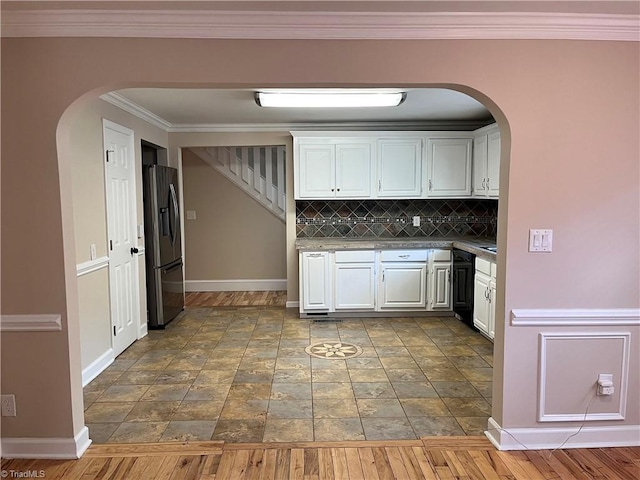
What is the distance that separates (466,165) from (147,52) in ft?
13.1

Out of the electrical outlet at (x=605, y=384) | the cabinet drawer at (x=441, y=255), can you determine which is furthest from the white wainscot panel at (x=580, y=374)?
the cabinet drawer at (x=441, y=255)

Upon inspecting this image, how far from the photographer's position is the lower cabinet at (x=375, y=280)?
5039 millimetres

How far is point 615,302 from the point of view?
95.0 inches

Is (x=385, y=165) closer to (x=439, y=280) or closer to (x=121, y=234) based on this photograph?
(x=439, y=280)

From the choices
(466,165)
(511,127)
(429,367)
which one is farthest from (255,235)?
(511,127)

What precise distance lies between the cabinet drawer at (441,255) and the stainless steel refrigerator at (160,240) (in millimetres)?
3063

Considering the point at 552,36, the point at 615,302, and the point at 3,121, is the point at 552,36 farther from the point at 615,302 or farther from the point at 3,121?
the point at 3,121

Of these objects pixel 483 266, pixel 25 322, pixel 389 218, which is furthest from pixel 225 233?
pixel 25 322

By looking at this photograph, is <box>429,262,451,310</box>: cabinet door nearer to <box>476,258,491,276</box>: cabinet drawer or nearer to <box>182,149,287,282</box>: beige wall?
<box>476,258,491,276</box>: cabinet drawer

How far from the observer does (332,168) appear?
519 cm

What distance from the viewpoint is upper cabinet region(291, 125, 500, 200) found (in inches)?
203

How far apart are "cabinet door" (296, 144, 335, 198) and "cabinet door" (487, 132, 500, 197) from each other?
5.73ft

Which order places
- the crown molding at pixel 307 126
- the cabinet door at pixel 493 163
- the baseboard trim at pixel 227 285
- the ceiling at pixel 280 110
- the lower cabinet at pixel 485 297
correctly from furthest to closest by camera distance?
the baseboard trim at pixel 227 285, the crown molding at pixel 307 126, the cabinet door at pixel 493 163, the lower cabinet at pixel 485 297, the ceiling at pixel 280 110

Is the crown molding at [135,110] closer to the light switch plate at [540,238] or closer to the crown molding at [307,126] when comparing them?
the crown molding at [307,126]
